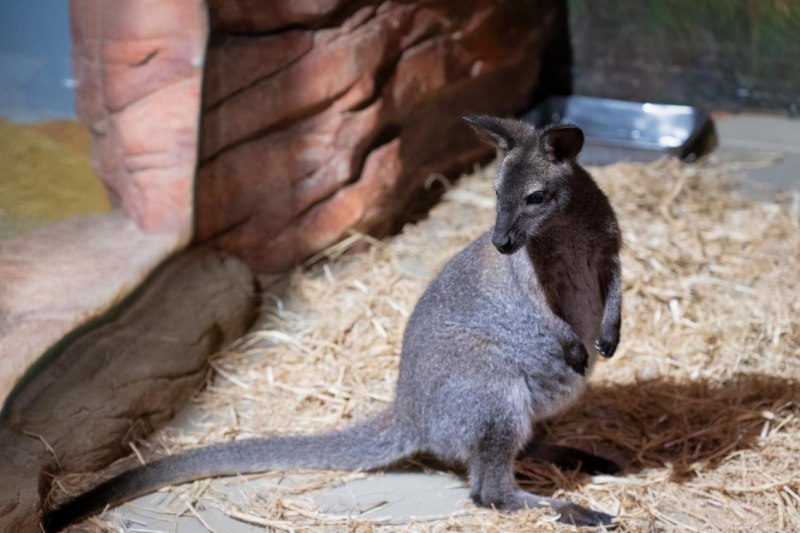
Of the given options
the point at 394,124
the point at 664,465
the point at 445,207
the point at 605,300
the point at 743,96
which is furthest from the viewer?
the point at 743,96

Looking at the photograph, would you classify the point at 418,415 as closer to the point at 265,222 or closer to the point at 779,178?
the point at 265,222

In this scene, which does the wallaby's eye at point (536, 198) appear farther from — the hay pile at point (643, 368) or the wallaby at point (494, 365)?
the hay pile at point (643, 368)

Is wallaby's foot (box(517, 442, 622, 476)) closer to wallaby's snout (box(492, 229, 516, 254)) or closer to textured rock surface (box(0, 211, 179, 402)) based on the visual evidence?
wallaby's snout (box(492, 229, 516, 254))

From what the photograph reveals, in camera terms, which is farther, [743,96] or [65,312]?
[743,96]

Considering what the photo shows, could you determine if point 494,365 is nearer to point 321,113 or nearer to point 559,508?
point 559,508

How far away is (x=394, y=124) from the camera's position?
5.40 m

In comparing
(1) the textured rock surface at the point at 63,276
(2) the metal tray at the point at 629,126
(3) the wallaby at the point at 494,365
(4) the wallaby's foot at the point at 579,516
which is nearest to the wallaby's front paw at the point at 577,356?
(3) the wallaby at the point at 494,365

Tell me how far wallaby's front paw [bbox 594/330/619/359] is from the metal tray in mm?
3366

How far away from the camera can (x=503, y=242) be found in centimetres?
287

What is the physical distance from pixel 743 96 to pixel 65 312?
5.38m

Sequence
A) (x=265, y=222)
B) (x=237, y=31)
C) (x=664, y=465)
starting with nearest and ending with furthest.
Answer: (x=664, y=465) < (x=237, y=31) < (x=265, y=222)

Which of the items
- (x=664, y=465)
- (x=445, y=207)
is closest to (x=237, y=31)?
(x=445, y=207)

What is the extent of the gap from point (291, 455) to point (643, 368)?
1.91 m

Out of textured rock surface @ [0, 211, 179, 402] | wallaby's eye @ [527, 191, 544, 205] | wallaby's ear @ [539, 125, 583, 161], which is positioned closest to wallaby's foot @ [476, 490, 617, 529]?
wallaby's eye @ [527, 191, 544, 205]
